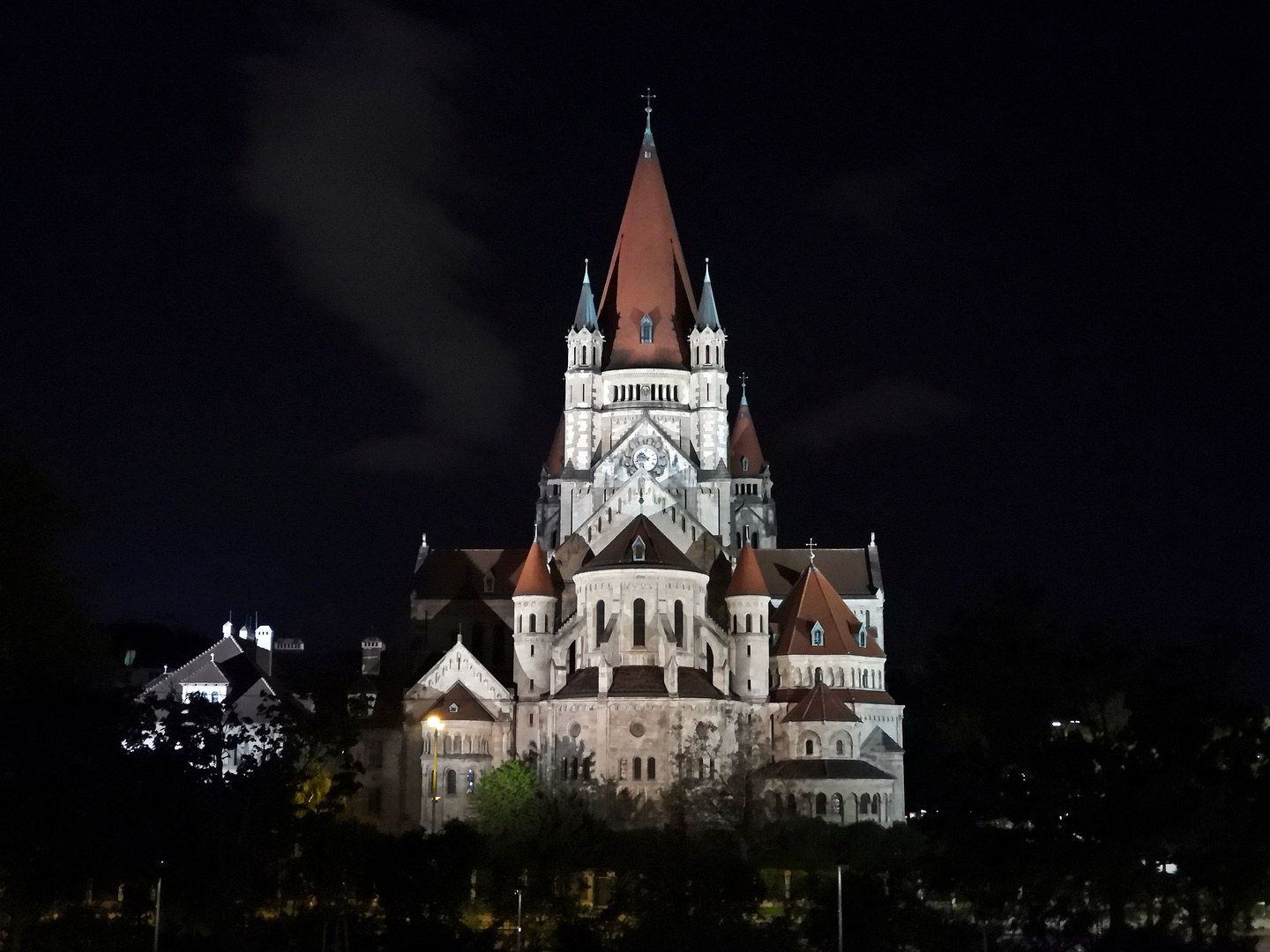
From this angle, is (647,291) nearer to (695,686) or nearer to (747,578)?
(747,578)

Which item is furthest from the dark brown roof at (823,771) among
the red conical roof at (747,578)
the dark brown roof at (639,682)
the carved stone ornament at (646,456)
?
the carved stone ornament at (646,456)

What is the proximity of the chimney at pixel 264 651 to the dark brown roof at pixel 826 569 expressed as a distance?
38201 millimetres

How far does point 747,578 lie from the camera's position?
103 metres

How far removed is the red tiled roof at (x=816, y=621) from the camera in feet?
339

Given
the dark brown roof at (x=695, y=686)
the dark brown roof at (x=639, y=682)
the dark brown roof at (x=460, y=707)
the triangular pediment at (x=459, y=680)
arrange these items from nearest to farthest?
1. the dark brown roof at (x=639, y=682)
2. the dark brown roof at (x=695, y=686)
3. the dark brown roof at (x=460, y=707)
4. the triangular pediment at (x=459, y=680)

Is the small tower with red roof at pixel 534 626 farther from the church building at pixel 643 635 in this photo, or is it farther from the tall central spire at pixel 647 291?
the tall central spire at pixel 647 291

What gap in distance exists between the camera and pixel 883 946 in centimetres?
5591

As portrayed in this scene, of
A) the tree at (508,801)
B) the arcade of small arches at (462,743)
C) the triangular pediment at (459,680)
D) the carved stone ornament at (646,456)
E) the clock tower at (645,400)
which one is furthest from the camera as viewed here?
the carved stone ornament at (646,456)

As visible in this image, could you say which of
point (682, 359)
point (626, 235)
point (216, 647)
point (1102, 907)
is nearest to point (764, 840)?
point (1102, 907)

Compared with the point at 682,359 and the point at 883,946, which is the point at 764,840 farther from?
the point at 682,359

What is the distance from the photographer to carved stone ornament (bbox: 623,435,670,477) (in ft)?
378

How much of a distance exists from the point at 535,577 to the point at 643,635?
940 centimetres

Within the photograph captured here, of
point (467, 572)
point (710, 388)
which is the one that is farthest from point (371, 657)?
point (710, 388)

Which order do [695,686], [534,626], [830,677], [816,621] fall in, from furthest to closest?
1. [816,621]
2. [534,626]
3. [830,677]
4. [695,686]
